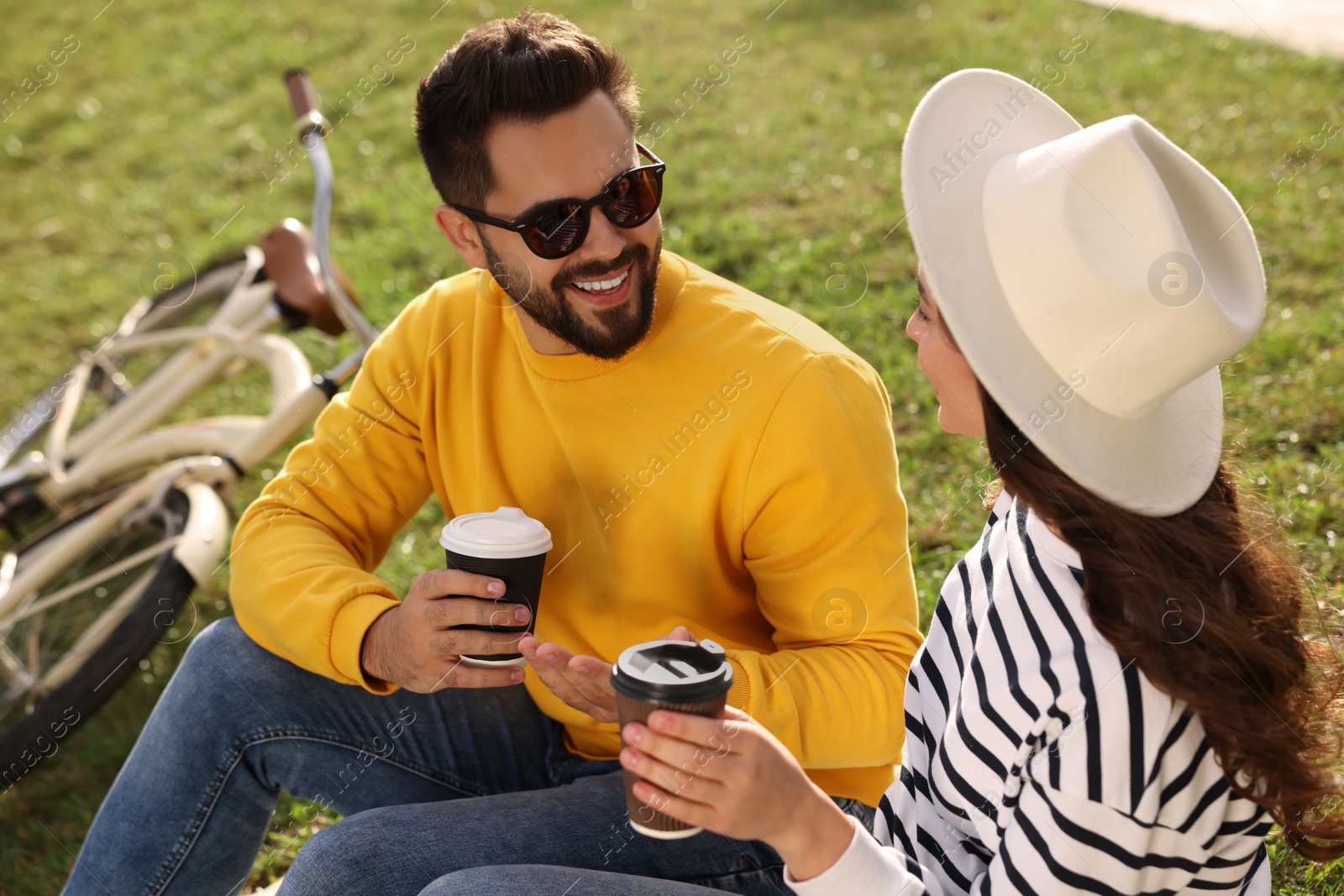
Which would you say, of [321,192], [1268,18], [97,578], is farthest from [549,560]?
[1268,18]

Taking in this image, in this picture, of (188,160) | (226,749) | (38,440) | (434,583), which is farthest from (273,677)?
(188,160)

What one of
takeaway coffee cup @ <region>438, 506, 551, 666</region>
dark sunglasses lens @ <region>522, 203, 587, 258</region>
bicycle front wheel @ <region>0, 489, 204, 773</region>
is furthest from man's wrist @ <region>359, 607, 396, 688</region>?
bicycle front wheel @ <region>0, 489, 204, 773</region>

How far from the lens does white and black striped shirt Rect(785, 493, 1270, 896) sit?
1.37 m

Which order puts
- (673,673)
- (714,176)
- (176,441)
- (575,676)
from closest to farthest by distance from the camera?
(673,673) → (575,676) → (176,441) → (714,176)

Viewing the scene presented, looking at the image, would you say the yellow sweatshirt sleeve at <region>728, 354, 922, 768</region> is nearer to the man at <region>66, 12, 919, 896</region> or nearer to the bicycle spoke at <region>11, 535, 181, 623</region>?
the man at <region>66, 12, 919, 896</region>

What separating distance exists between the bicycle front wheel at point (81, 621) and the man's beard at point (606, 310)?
1.79 metres

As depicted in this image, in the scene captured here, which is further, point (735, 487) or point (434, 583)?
point (735, 487)

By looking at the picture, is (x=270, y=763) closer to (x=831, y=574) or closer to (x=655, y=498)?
(x=655, y=498)

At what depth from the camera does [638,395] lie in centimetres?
227

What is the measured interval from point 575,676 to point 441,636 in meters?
→ 0.32

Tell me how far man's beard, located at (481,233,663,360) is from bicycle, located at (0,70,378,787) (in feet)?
3.43

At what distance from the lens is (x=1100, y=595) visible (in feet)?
4.67

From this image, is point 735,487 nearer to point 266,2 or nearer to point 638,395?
point 638,395

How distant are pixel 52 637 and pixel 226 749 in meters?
2.17
